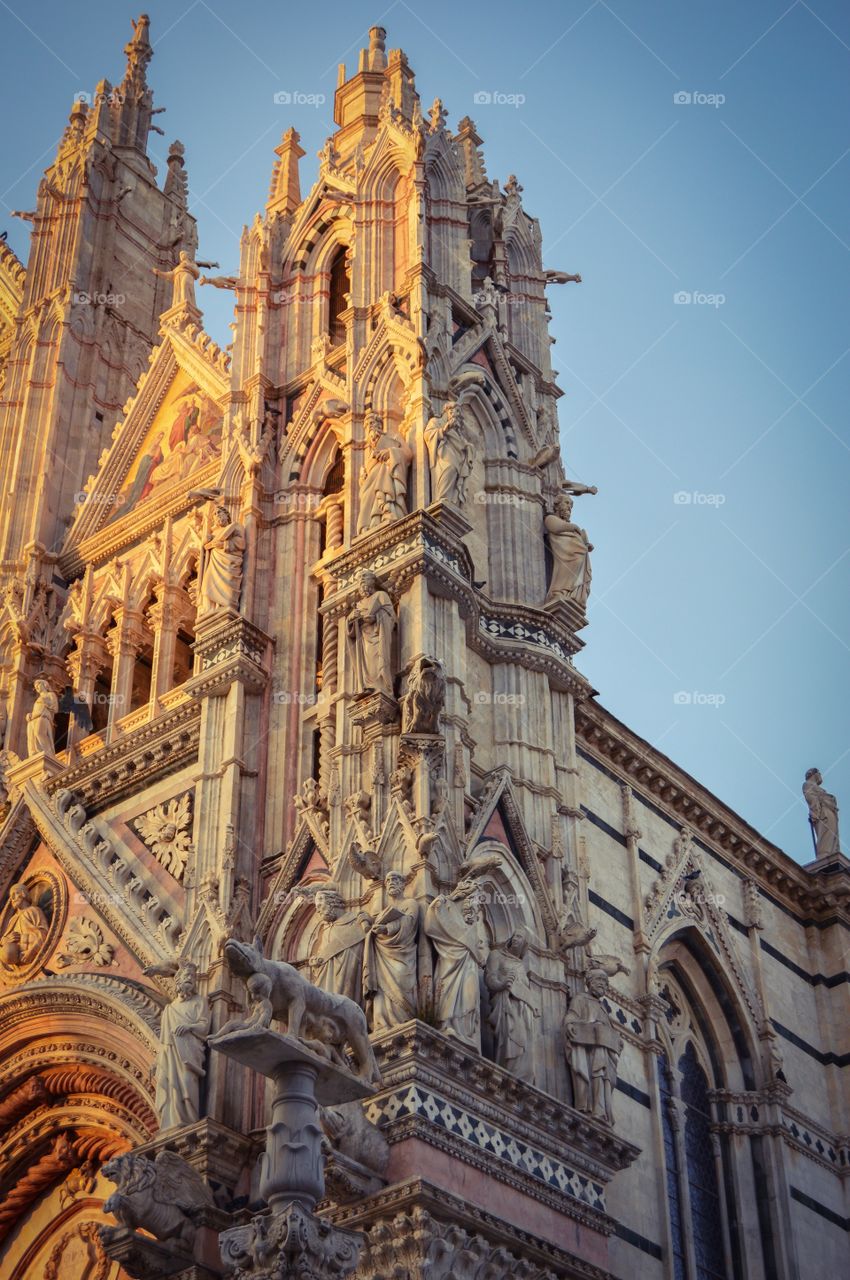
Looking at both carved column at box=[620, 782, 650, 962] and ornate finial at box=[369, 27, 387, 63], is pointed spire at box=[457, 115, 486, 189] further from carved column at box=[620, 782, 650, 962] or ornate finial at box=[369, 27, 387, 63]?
carved column at box=[620, 782, 650, 962]

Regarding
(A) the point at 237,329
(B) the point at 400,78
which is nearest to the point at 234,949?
(A) the point at 237,329

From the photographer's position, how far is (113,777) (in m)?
21.5

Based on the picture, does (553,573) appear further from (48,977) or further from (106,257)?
(106,257)

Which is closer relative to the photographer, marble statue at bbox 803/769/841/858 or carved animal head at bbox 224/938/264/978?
carved animal head at bbox 224/938/264/978

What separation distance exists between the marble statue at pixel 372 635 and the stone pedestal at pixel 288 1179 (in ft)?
21.3

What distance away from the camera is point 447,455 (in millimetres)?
19609

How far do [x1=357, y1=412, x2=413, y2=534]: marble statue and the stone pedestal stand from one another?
8.31 meters

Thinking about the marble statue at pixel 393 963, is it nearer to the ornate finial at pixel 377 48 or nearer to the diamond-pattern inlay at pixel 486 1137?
the diamond-pattern inlay at pixel 486 1137

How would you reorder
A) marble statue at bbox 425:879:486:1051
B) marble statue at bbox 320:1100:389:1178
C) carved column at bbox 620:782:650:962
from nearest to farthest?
1. marble statue at bbox 320:1100:389:1178
2. marble statue at bbox 425:879:486:1051
3. carved column at bbox 620:782:650:962

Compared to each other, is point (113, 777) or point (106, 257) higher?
point (106, 257)

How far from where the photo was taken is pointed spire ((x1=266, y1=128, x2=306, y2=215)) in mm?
25172

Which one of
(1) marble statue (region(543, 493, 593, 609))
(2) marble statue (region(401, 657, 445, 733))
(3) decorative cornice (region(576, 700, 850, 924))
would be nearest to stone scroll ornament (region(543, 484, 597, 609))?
(1) marble statue (region(543, 493, 593, 609))

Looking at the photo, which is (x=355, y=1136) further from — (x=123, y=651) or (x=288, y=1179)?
(x=123, y=651)

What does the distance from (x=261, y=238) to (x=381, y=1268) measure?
45.9ft
